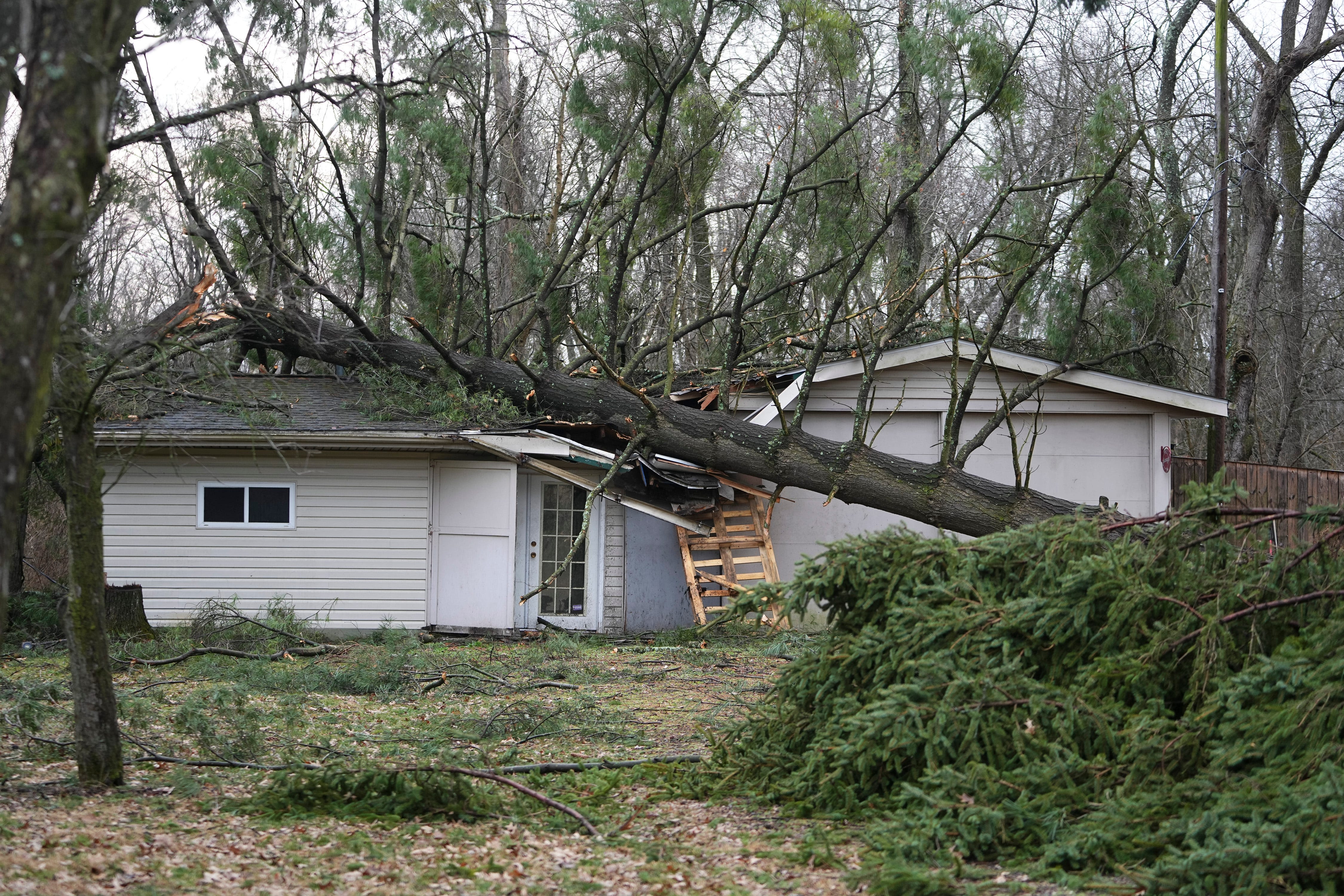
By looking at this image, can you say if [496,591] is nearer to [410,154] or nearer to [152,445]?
[152,445]

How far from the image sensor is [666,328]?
18938mm

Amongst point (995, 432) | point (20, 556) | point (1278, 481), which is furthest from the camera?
point (995, 432)

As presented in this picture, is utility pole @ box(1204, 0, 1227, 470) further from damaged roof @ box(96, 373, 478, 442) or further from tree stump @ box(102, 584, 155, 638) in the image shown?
tree stump @ box(102, 584, 155, 638)

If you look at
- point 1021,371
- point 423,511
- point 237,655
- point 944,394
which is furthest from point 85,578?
point 1021,371

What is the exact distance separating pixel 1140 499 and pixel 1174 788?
414 inches

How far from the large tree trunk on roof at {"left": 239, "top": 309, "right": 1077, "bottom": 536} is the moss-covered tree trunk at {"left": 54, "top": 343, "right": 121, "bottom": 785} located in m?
4.92

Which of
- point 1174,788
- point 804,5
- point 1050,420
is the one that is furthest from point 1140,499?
point 1174,788

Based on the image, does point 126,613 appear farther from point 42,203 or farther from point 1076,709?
point 1076,709

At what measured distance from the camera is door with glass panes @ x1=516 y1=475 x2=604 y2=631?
13.8 meters

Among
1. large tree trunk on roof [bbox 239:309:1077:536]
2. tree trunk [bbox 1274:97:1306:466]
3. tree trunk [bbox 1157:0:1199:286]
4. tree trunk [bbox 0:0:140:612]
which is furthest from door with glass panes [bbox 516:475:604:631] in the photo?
tree trunk [bbox 1274:97:1306:466]

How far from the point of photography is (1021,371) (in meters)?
14.0

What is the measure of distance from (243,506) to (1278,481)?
41.6ft

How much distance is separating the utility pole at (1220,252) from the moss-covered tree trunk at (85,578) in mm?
11449

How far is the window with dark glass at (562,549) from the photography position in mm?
13898
